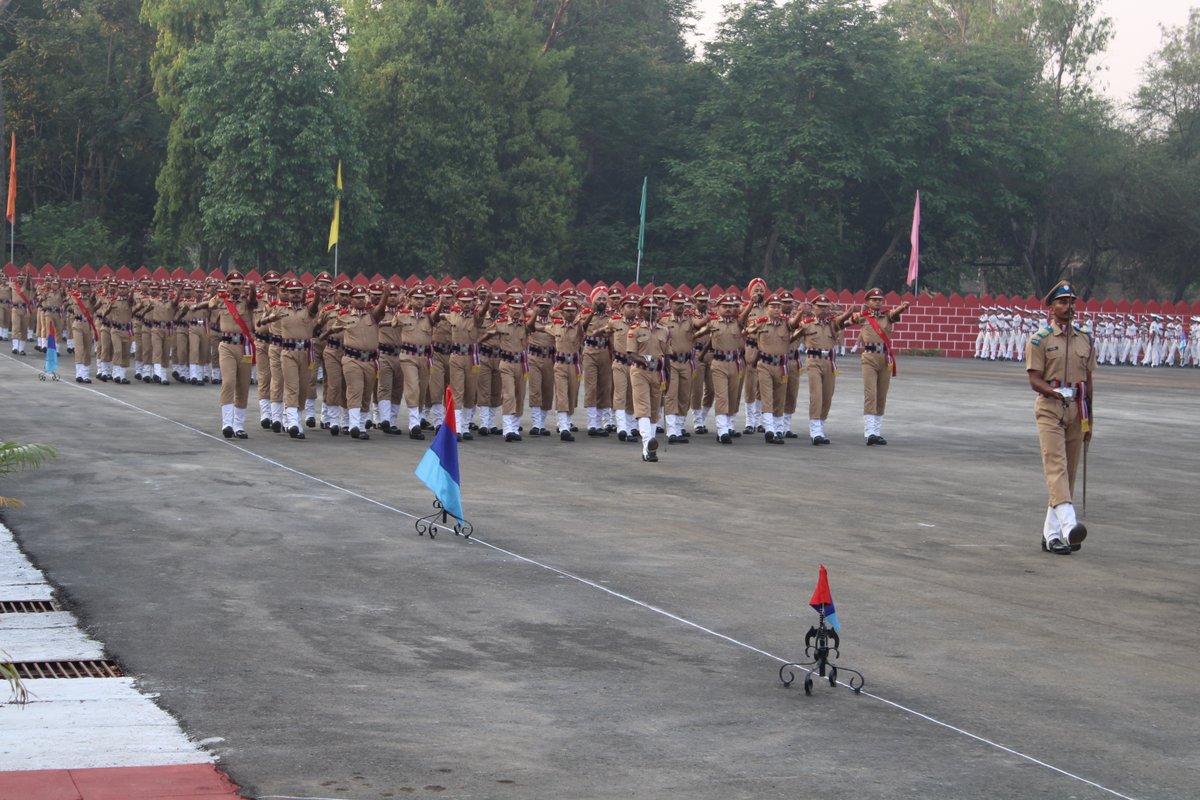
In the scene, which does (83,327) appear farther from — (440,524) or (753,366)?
(440,524)

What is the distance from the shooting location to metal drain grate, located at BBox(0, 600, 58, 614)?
9.34 m

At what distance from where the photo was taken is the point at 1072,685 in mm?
8227

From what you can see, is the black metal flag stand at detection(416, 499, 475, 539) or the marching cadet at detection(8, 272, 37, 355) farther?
the marching cadet at detection(8, 272, 37, 355)

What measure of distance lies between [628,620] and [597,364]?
12.7 meters

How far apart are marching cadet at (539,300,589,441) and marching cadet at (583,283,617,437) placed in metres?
0.23

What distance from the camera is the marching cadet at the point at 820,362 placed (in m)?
21.6

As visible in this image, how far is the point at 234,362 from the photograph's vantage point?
65.4ft

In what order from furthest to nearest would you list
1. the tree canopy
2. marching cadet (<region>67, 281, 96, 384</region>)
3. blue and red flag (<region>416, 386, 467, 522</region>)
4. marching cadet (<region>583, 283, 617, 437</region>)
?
the tree canopy
marching cadet (<region>67, 281, 96, 384</region>)
marching cadet (<region>583, 283, 617, 437</region>)
blue and red flag (<region>416, 386, 467, 522</region>)

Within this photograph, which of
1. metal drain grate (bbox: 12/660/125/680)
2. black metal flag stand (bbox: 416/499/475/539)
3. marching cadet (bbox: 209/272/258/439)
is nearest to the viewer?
metal drain grate (bbox: 12/660/125/680)

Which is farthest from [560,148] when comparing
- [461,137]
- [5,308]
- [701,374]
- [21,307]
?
[701,374]

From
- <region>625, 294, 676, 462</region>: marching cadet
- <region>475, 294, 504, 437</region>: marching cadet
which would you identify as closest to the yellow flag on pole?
<region>475, 294, 504, 437</region>: marching cadet

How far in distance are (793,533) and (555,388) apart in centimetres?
927

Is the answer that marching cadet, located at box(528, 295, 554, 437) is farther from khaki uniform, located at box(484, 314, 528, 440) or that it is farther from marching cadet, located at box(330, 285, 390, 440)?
marching cadet, located at box(330, 285, 390, 440)

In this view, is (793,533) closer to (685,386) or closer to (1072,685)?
(1072,685)
